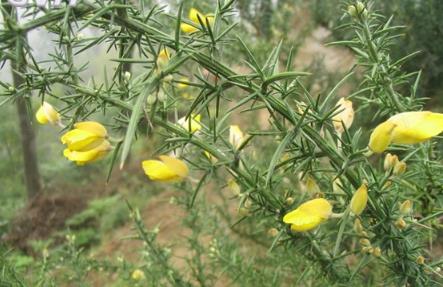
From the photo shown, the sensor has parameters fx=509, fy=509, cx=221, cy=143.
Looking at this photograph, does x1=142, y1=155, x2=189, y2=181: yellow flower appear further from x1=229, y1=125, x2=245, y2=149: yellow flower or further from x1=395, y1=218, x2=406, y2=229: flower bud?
x1=395, y1=218, x2=406, y2=229: flower bud

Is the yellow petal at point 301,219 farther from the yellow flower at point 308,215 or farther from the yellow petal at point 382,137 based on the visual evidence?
the yellow petal at point 382,137

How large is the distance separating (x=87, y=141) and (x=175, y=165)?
12 cm

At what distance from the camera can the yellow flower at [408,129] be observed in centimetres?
62

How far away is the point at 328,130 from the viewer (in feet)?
2.46

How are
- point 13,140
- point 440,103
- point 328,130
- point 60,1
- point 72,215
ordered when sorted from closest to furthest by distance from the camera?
point 60,1 < point 328,130 < point 440,103 < point 72,215 < point 13,140

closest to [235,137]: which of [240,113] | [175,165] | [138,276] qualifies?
[240,113]

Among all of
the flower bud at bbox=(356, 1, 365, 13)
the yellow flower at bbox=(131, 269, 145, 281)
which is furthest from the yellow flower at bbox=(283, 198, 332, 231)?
the yellow flower at bbox=(131, 269, 145, 281)

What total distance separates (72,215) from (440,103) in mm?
A: 3010

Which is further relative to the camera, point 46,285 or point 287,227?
point 46,285

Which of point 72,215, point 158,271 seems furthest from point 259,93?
point 72,215

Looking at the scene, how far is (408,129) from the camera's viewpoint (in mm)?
624

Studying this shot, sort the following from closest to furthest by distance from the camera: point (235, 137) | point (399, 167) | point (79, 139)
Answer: point (79, 139) → point (399, 167) → point (235, 137)

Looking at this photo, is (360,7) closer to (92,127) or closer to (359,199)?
(359,199)

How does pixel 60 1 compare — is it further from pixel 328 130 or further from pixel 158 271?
pixel 158 271
